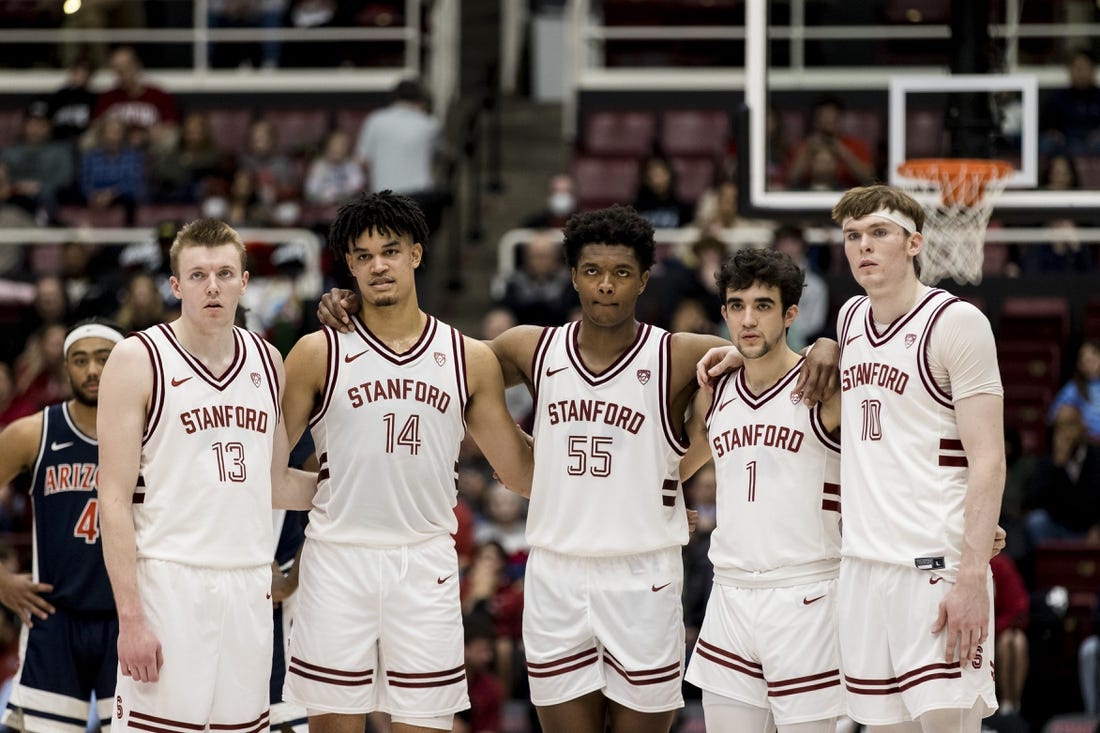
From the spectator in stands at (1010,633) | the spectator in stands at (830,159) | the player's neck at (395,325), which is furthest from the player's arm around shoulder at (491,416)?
the spectator in stands at (1010,633)

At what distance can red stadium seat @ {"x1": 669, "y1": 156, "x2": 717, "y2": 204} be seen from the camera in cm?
1717

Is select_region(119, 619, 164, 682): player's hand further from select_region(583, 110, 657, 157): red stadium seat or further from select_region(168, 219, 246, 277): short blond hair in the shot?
select_region(583, 110, 657, 157): red stadium seat

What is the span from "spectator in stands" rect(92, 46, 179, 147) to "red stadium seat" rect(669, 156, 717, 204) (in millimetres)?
4881

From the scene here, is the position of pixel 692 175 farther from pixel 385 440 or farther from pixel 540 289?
pixel 385 440

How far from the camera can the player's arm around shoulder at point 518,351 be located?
748cm

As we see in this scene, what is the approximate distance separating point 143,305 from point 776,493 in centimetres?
746

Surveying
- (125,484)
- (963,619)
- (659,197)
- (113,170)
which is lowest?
(963,619)

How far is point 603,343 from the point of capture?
734 centimetres

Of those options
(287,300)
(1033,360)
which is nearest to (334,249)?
(287,300)

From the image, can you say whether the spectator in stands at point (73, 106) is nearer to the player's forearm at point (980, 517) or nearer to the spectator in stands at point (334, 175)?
the spectator in stands at point (334, 175)

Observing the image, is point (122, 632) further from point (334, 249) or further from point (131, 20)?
point (131, 20)

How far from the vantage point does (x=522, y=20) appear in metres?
21.2

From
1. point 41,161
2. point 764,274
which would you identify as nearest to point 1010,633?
point 764,274

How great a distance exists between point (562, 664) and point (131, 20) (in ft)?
47.9
